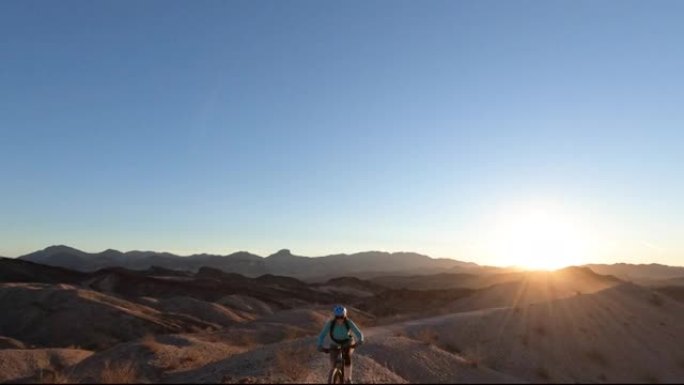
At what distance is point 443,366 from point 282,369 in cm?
569

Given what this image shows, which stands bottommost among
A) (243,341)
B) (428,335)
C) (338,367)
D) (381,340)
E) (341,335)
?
(243,341)

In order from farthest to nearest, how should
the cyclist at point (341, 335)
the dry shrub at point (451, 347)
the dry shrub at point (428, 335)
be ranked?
1. the dry shrub at point (451, 347)
2. the dry shrub at point (428, 335)
3. the cyclist at point (341, 335)

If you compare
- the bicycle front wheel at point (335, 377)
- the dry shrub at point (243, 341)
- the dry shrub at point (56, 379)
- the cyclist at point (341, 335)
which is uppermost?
the cyclist at point (341, 335)

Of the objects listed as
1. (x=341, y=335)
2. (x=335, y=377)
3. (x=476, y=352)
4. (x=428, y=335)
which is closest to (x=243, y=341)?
(x=428, y=335)

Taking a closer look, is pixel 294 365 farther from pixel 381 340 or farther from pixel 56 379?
pixel 381 340

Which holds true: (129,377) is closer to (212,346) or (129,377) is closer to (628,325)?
(212,346)

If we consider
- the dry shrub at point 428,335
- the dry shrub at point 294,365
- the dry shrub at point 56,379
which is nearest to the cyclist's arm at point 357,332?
the dry shrub at point 294,365

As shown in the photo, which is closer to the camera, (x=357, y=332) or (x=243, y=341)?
(x=357, y=332)

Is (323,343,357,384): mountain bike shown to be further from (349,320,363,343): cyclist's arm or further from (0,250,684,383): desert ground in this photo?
(0,250,684,383): desert ground

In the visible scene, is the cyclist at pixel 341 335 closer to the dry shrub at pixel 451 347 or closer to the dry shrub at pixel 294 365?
the dry shrub at pixel 294 365

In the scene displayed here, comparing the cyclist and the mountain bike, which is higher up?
the cyclist

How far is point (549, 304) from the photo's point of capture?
109 ft

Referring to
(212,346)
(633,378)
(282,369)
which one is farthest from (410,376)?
(212,346)

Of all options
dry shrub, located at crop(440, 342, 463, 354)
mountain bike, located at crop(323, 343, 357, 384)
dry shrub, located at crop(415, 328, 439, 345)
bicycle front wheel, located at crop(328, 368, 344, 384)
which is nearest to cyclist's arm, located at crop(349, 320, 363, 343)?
mountain bike, located at crop(323, 343, 357, 384)
